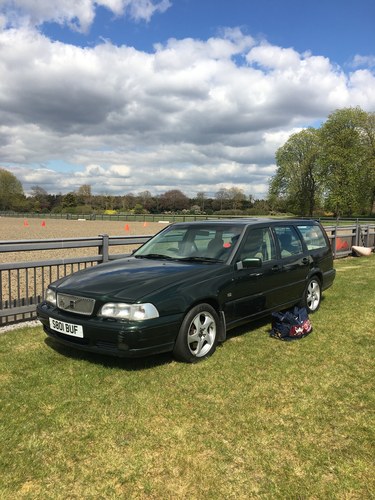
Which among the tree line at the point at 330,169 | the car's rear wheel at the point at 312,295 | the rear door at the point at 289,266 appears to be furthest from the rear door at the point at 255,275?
the tree line at the point at 330,169

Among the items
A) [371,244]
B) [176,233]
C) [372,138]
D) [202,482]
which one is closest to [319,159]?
[372,138]

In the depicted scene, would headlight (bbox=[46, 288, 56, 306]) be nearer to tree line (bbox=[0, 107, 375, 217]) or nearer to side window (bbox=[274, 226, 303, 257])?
side window (bbox=[274, 226, 303, 257])

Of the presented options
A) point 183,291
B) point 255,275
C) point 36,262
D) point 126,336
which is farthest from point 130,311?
point 36,262

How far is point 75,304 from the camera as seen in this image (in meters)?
4.18

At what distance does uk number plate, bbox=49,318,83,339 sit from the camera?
404 cm

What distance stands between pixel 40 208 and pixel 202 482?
116 meters

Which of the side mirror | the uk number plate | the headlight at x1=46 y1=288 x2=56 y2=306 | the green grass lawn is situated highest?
the side mirror

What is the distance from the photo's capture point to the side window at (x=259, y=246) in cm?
514

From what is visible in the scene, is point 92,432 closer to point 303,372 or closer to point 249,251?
point 303,372

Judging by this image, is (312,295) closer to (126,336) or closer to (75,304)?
(126,336)

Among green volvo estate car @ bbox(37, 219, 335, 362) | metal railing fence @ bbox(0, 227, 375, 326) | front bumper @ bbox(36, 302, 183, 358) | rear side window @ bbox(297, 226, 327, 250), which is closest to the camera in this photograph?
front bumper @ bbox(36, 302, 183, 358)

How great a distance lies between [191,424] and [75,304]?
1742 millimetres

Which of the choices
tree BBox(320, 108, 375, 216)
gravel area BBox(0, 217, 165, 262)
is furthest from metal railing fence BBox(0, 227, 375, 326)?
tree BBox(320, 108, 375, 216)

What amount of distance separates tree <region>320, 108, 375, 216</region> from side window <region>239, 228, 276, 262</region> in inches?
1822
